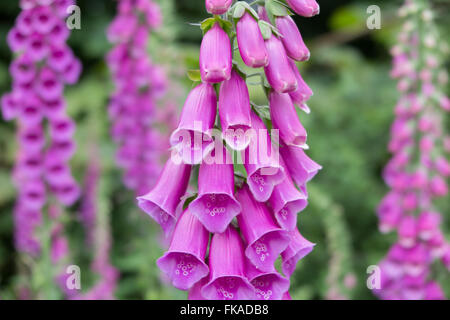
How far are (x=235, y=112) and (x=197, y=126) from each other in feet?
0.33

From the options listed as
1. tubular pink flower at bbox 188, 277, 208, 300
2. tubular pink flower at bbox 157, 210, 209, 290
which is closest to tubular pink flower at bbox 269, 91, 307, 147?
tubular pink flower at bbox 157, 210, 209, 290

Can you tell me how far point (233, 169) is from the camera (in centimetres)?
138

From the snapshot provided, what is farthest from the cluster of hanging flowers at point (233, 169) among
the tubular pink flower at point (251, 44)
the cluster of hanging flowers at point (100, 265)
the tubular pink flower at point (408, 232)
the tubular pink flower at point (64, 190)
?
the tubular pink flower at point (408, 232)

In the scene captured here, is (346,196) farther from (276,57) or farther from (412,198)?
(276,57)

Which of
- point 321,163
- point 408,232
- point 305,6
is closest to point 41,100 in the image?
point 305,6

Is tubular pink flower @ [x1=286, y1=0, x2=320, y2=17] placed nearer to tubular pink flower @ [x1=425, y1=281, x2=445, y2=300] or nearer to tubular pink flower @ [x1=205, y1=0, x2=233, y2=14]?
tubular pink flower @ [x1=205, y1=0, x2=233, y2=14]

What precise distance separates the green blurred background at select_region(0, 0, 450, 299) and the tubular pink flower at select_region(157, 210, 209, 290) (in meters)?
0.63

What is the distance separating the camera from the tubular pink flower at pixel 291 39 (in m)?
1.37

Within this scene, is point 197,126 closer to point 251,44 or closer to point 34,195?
point 251,44

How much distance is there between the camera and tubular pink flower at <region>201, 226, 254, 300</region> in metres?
1.32

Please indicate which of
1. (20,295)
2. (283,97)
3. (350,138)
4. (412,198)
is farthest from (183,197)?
(350,138)

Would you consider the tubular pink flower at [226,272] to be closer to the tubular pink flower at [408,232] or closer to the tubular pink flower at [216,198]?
the tubular pink flower at [216,198]

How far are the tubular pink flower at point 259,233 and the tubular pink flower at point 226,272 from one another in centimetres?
3

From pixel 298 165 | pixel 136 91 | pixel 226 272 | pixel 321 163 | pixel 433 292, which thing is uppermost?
pixel 136 91
